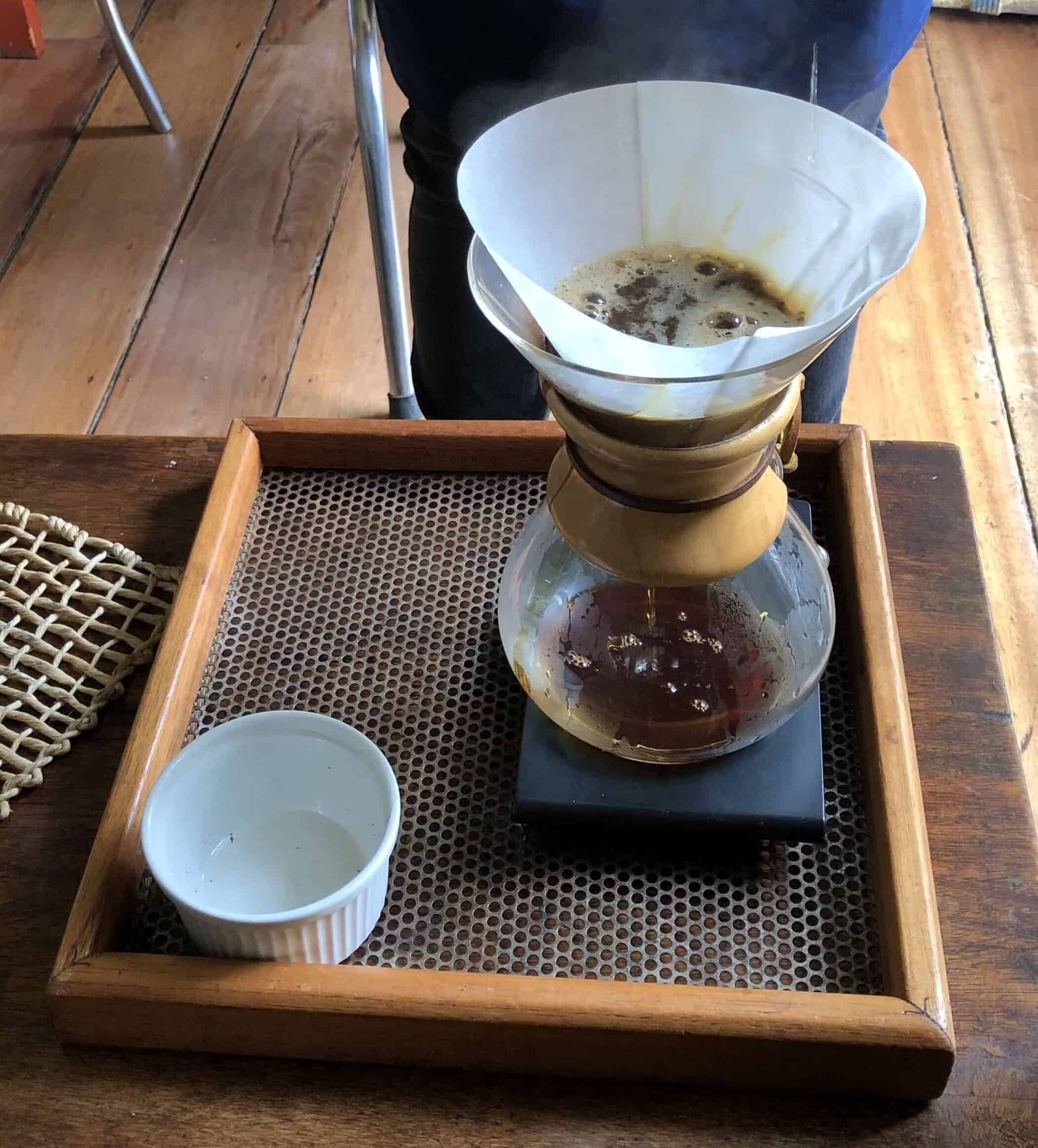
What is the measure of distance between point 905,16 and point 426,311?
419 mm

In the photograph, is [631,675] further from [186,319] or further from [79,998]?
[186,319]

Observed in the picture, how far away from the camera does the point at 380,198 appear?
0.99m

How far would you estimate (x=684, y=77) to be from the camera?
0.70m

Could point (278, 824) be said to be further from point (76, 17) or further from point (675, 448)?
point (76, 17)

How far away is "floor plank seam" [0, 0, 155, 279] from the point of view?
1404 mm

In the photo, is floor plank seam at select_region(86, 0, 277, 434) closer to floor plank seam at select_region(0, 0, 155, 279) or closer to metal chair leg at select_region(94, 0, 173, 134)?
metal chair leg at select_region(94, 0, 173, 134)

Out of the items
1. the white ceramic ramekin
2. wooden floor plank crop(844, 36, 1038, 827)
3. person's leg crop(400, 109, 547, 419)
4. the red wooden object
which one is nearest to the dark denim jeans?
person's leg crop(400, 109, 547, 419)

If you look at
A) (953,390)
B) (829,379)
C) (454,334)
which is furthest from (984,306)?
(454,334)

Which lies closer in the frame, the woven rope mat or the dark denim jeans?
the woven rope mat

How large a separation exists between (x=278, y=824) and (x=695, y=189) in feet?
1.05

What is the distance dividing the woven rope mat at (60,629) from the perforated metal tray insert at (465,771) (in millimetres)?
54

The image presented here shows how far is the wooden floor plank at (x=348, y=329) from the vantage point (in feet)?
4.09

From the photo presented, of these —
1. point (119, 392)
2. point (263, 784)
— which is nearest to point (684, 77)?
point (263, 784)

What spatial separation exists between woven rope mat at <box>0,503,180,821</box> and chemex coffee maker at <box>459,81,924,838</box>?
208 millimetres
